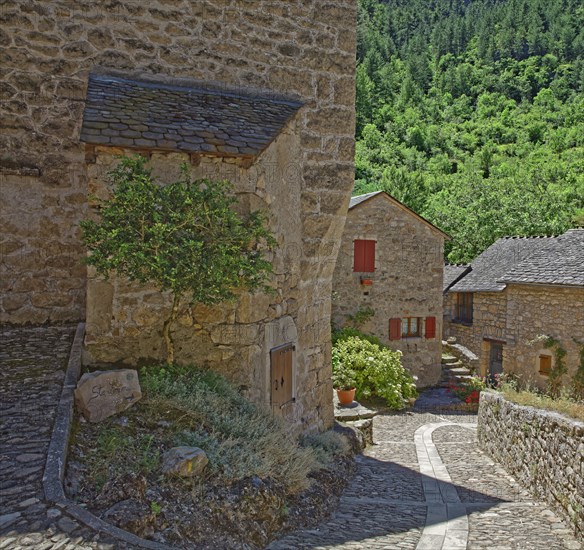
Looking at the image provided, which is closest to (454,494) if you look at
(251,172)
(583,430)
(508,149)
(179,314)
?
(583,430)

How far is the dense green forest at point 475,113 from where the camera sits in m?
35.8

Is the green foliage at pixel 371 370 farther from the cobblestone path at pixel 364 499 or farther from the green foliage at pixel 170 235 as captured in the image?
the green foliage at pixel 170 235

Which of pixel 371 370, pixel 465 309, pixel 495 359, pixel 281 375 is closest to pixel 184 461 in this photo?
pixel 281 375

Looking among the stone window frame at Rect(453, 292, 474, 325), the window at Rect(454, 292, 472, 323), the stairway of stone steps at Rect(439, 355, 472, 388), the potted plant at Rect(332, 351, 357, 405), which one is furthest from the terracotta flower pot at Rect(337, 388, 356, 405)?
the window at Rect(454, 292, 472, 323)

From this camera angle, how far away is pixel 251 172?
253 inches

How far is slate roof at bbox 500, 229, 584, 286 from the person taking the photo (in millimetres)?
16906

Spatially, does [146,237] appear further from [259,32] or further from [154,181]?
[259,32]

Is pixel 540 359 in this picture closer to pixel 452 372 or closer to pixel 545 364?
pixel 545 364

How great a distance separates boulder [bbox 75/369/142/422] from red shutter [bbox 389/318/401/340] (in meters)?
15.4

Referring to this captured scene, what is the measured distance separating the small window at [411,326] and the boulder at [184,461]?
16489 mm

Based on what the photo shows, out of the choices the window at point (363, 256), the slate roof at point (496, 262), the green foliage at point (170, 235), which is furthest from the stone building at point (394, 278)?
the green foliage at point (170, 235)

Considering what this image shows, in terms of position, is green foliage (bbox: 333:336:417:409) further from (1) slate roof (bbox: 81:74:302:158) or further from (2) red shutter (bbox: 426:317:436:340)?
(1) slate roof (bbox: 81:74:302:158)

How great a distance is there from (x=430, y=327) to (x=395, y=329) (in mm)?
1529

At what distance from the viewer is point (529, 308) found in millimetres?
18344
